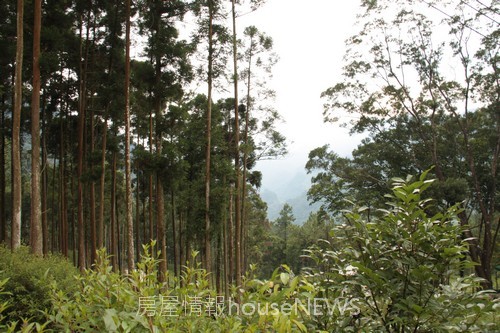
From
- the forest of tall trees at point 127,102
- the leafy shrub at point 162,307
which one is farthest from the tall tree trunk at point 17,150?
the leafy shrub at point 162,307

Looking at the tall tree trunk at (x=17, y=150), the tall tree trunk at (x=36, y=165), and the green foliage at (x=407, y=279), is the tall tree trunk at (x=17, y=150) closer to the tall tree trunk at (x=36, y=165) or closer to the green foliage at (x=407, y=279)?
the tall tree trunk at (x=36, y=165)

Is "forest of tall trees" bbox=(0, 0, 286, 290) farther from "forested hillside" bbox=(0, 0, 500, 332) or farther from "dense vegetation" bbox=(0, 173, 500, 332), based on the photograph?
"dense vegetation" bbox=(0, 173, 500, 332)

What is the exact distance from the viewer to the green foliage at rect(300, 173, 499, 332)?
4.31ft

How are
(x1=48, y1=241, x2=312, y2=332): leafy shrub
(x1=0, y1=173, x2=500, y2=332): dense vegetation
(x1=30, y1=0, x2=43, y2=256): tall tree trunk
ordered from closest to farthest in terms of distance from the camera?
(x1=48, y1=241, x2=312, y2=332): leafy shrub
(x1=0, y1=173, x2=500, y2=332): dense vegetation
(x1=30, y1=0, x2=43, y2=256): tall tree trunk

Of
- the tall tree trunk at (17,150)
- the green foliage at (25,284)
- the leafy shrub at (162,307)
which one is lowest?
the green foliage at (25,284)

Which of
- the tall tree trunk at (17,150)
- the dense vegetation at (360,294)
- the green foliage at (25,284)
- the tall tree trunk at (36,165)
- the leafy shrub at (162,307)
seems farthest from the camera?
the tall tree trunk at (36,165)

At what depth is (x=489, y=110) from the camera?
1309 centimetres

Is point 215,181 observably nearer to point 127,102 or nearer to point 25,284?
point 127,102

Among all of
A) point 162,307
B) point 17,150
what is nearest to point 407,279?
point 162,307

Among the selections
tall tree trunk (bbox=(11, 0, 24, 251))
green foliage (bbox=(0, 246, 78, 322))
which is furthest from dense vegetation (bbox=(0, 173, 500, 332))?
tall tree trunk (bbox=(11, 0, 24, 251))

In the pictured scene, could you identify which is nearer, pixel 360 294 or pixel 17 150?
pixel 360 294

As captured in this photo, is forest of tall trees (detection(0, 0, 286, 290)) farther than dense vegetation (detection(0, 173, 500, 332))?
Yes

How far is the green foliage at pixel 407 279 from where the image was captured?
4.31 feet

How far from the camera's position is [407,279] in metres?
1.39
